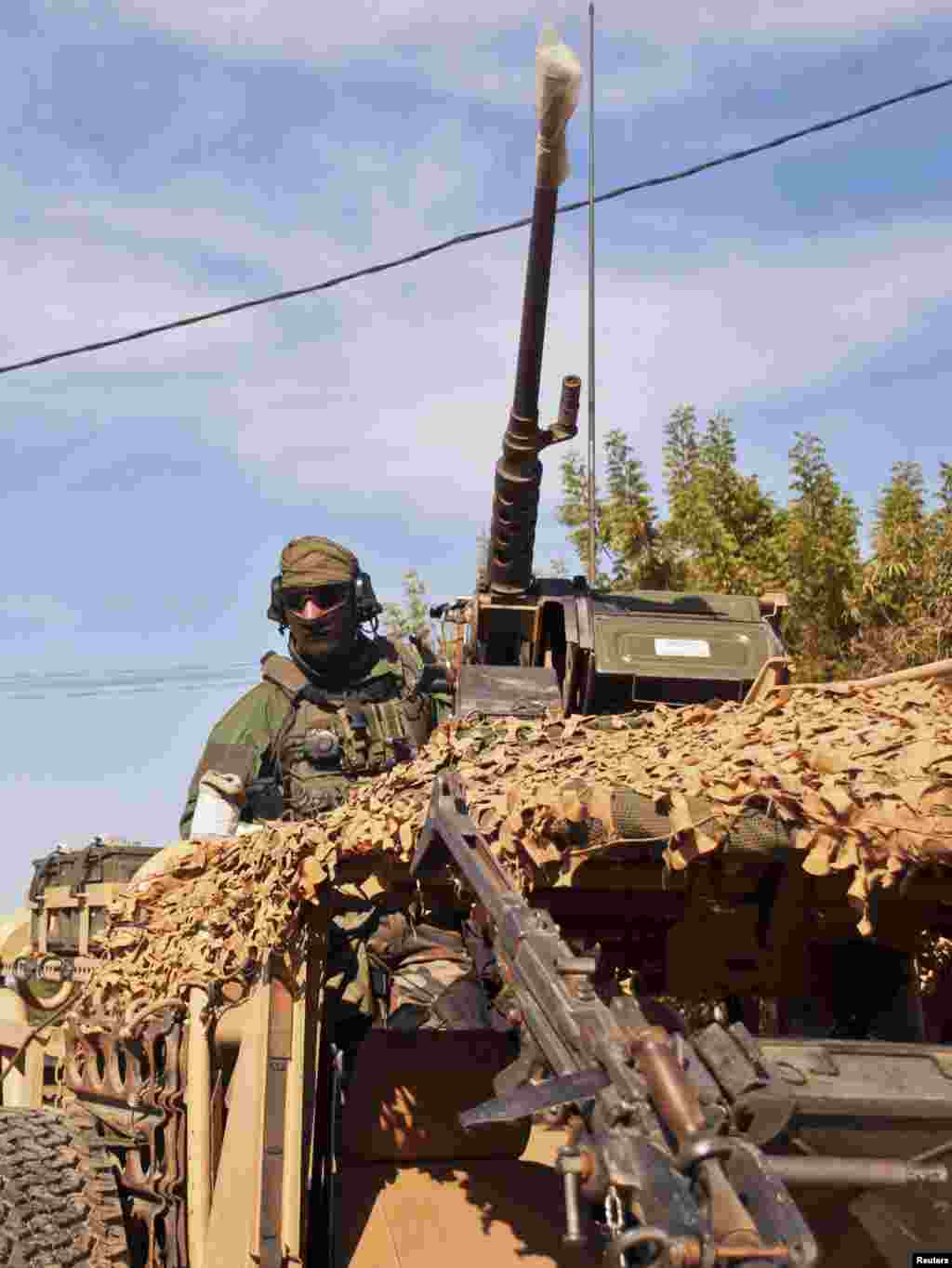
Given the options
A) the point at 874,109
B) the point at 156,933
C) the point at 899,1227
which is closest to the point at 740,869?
the point at 899,1227

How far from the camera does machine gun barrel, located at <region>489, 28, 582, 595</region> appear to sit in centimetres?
699

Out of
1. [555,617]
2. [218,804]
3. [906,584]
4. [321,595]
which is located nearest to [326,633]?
[321,595]

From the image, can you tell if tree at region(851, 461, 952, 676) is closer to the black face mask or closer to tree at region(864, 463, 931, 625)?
tree at region(864, 463, 931, 625)

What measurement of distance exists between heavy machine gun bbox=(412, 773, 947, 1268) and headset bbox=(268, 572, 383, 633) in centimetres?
481

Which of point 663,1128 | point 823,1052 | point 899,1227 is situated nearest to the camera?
point 663,1128

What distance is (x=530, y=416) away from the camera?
7.45 m

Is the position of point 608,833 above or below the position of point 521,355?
below

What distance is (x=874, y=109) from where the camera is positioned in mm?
10484

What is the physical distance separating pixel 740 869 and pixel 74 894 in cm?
305

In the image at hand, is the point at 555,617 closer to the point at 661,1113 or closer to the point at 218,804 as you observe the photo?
the point at 218,804

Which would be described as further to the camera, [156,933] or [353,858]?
[156,933]

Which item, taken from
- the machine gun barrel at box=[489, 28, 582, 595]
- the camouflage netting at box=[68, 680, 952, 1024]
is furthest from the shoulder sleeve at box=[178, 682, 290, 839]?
the camouflage netting at box=[68, 680, 952, 1024]

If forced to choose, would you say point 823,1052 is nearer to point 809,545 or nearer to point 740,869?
point 740,869

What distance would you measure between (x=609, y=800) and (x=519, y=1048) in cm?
158
